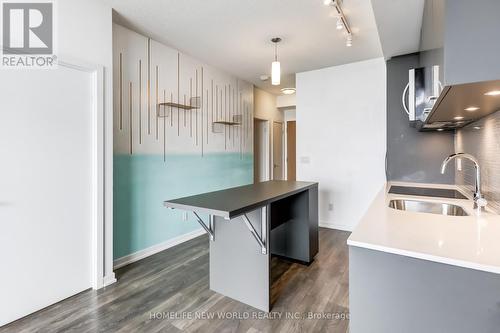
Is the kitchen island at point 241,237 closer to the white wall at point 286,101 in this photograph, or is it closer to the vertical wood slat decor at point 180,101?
the vertical wood slat decor at point 180,101

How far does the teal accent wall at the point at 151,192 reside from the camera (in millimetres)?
2840

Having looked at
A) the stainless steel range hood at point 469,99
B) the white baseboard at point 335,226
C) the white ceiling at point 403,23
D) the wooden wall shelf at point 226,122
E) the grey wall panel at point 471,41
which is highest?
the white ceiling at point 403,23

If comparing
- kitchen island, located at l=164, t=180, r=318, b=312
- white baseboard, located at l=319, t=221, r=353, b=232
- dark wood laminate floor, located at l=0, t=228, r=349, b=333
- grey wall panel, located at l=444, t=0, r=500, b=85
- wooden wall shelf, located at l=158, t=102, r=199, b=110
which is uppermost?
wooden wall shelf, located at l=158, t=102, r=199, b=110

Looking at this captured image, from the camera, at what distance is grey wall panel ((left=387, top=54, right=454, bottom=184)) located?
2.87 meters

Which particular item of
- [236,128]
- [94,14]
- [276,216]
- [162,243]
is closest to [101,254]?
[162,243]

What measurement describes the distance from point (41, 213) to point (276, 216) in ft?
6.74

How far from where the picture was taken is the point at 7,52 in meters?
1.85

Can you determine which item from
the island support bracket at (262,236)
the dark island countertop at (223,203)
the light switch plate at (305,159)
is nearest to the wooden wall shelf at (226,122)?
the light switch plate at (305,159)

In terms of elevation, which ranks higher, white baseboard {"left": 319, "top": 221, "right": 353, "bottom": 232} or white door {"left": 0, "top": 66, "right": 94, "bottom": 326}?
white door {"left": 0, "top": 66, "right": 94, "bottom": 326}

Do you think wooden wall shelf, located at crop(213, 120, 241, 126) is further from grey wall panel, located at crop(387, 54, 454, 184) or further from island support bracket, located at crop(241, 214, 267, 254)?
island support bracket, located at crop(241, 214, 267, 254)

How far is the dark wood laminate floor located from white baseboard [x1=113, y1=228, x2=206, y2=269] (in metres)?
0.09

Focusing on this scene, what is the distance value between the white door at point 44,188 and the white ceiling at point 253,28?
0.98 m

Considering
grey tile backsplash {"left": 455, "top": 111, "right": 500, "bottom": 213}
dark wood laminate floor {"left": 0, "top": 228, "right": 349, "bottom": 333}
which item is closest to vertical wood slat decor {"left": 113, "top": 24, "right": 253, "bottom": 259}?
dark wood laminate floor {"left": 0, "top": 228, "right": 349, "bottom": 333}

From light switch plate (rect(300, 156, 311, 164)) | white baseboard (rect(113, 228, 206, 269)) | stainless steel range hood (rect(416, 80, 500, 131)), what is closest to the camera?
stainless steel range hood (rect(416, 80, 500, 131))
